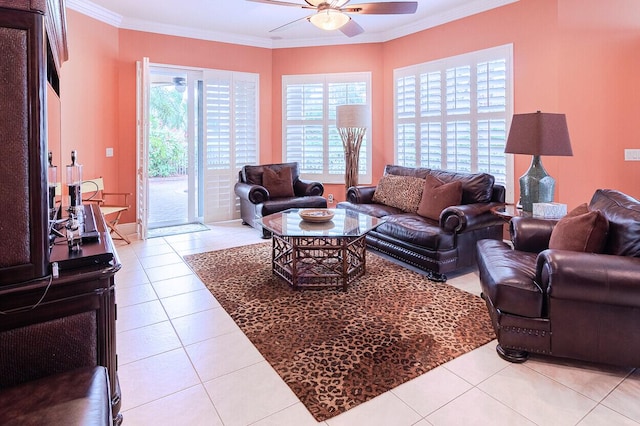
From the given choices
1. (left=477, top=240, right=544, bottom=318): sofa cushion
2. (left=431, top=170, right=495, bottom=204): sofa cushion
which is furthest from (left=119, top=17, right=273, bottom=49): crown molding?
(left=477, top=240, right=544, bottom=318): sofa cushion

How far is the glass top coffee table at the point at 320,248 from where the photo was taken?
3.34 meters

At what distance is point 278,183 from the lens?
587 cm

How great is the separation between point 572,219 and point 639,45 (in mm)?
2392

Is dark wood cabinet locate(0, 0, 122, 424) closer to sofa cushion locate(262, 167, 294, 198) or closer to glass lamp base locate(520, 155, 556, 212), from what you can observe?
glass lamp base locate(520, 155, 556, 212)

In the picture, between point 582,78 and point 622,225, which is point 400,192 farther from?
point 622,225

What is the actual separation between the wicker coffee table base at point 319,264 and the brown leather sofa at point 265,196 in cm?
152

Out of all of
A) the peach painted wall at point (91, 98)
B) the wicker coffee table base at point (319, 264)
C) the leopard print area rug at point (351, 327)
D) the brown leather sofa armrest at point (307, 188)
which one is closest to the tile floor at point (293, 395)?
the leopard print area rug at point (351, 327)

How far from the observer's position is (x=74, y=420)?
1056 millimetres

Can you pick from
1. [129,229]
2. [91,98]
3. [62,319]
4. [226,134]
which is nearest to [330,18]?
[62,319]

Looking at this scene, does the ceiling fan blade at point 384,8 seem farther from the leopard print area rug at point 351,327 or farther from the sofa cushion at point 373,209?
the leopard print area rug at point 351,327

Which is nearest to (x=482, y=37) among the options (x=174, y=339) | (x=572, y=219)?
(x=572, y=219)

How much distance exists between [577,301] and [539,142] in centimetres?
159

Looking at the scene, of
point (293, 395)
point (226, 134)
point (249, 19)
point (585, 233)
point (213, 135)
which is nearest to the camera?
point (293, 395)

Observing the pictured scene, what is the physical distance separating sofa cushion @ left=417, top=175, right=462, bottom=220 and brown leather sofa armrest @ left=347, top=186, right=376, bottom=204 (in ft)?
2.99
